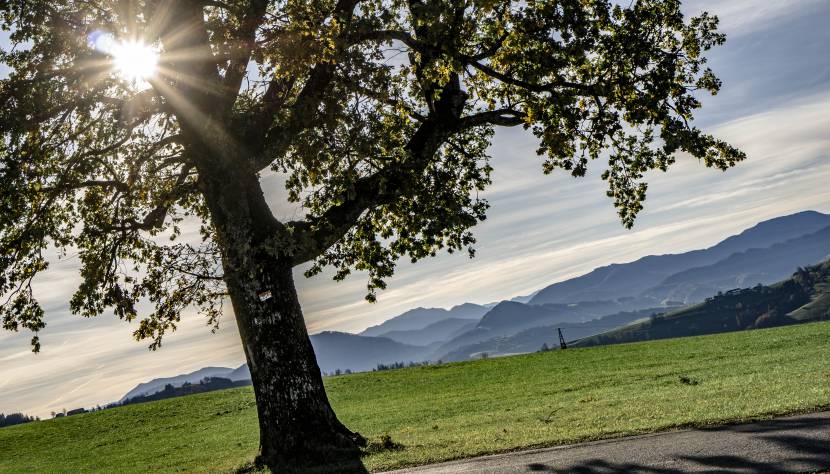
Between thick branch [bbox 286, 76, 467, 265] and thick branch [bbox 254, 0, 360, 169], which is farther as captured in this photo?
thick branch [bbox 286, 76, 467, 265]

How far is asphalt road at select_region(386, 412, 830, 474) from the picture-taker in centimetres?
962

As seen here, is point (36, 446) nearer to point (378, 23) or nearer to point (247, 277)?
point (247, 277)

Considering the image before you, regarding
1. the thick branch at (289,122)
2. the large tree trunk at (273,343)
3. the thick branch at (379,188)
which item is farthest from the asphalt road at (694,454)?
the thick branch at (289,122)

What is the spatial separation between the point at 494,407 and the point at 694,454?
15.6 m

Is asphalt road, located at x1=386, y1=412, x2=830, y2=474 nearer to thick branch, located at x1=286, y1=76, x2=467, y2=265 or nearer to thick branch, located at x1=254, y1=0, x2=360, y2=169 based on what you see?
thick branch, located at x1=286, y1=76, x2=467, y2=265

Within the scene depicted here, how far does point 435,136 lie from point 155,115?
8.83 meters

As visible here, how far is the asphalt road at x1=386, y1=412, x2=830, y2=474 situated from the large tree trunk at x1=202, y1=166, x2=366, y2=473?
4.06 m

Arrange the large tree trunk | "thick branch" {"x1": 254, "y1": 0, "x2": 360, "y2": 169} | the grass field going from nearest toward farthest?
the grass field < the large tree trunk < "thick branch" {"x1": 254, "y1": 0, "x2": 360, "y2": 169}

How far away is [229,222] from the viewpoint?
17.4m

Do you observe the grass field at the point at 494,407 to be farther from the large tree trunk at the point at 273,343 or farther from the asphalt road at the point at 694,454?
the large tree trunk at the point at 273,343

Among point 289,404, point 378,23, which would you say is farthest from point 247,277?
point 378,23

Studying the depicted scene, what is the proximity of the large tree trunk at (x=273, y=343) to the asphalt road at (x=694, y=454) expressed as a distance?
4.06 metres

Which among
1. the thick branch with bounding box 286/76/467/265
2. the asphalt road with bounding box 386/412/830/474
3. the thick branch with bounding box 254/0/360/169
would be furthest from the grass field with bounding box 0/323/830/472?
the thick branch with bounding box 254/0/360/169

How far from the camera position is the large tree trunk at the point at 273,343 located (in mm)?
16109
